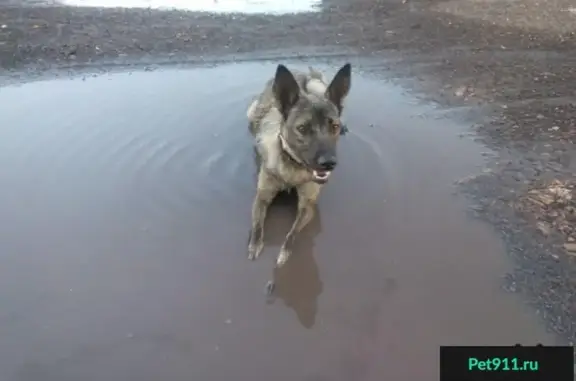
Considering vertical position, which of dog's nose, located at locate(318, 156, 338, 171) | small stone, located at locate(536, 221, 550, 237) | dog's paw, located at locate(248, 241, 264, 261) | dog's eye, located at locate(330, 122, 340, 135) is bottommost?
dog's paw, located at locate(248, 241, 264, 261)

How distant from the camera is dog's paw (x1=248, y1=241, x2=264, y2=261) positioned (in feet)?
13.4

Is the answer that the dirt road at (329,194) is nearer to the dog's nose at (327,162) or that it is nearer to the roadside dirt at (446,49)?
the roadside dirt at (446,49)

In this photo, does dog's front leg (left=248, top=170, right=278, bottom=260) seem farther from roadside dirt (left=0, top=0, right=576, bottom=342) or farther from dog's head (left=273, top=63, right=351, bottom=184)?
roadside dirt (left=0, top=0, right=576, bottom=342)

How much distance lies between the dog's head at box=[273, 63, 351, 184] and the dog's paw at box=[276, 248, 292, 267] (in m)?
0.52

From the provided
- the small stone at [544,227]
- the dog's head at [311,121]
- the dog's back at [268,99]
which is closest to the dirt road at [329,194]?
the small stone at [544,227]

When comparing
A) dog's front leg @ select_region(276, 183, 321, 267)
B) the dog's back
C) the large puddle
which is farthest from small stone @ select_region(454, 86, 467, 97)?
dog's front leg @ select_region(276, 183, 321, 267)

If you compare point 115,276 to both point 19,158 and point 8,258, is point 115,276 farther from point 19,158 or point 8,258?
point 19,158

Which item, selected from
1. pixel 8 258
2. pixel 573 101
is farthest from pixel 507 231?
pixel 8 258

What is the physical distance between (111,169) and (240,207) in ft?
3.89

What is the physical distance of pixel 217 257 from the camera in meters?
4.07

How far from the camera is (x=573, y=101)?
624 centimetres

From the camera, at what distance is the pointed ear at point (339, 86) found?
4211 millimetres

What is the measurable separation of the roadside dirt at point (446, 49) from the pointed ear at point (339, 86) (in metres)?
1.29

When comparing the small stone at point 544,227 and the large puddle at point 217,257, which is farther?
the small stone at point 544,227
